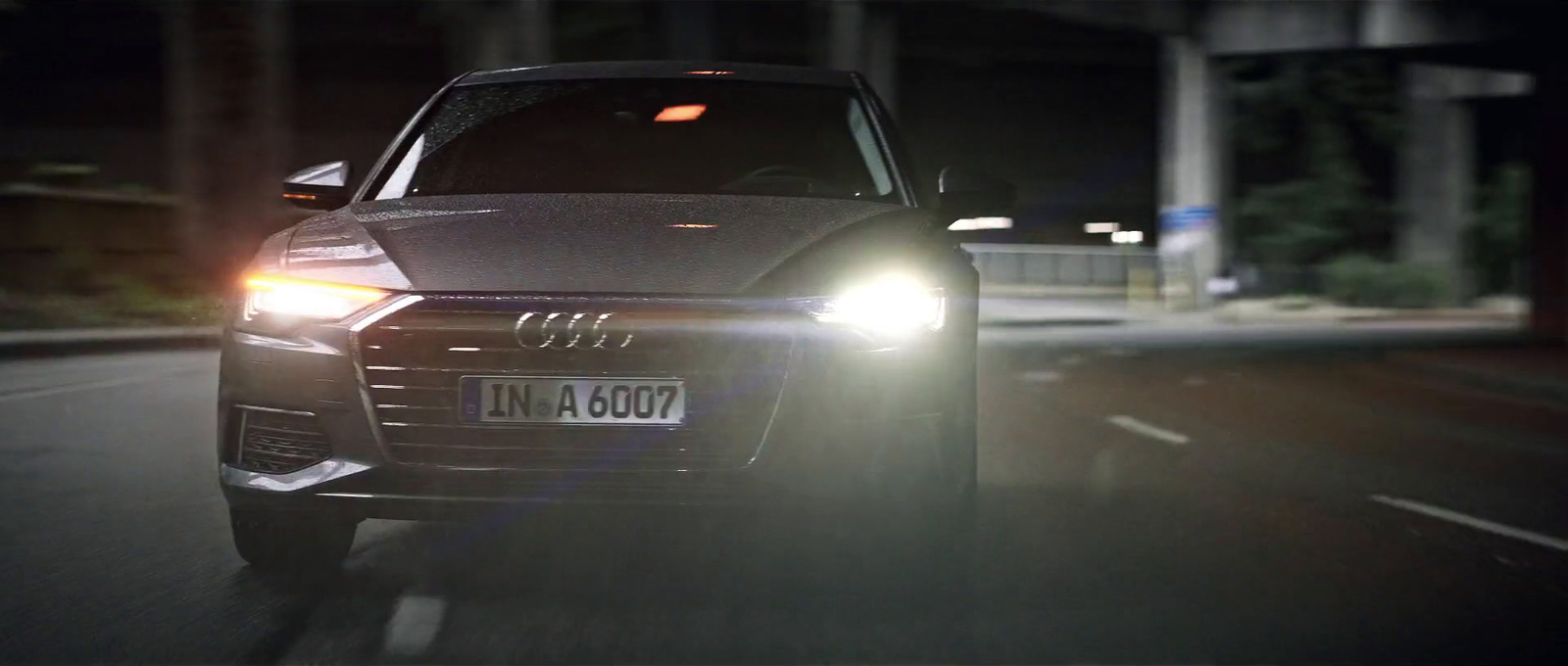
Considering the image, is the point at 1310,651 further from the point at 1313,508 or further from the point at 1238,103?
the point at 1238,103

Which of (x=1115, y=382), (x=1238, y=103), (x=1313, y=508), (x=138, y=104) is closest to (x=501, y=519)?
(x=1313, y=508)

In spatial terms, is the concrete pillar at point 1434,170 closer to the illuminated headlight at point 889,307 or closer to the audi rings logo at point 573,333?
the illuminated headlight at point 889,307

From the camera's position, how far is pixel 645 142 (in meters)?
5.75

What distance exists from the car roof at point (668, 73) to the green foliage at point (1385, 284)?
31.7 metres

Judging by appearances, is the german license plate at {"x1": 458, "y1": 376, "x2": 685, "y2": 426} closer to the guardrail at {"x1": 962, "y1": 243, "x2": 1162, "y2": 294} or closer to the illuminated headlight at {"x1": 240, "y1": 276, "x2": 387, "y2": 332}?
the illuminated headlight at {"x1": 240, "y1": 276, "x2": 387, "y2": 332}

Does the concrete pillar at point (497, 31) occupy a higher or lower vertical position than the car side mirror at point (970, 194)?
higher

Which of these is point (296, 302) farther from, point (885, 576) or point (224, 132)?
point (224, 132)

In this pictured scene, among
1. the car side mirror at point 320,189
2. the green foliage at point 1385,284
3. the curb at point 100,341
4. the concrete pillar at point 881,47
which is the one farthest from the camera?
the green foliage at point 1385,284

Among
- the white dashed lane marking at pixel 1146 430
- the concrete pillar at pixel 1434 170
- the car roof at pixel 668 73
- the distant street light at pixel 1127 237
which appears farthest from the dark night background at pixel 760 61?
the car roof at pixel 668 73

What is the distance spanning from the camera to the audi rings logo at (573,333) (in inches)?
168

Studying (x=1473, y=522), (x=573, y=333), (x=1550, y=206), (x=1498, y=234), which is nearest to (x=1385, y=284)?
(x=1498, y=234)

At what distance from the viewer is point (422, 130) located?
583 centimetres

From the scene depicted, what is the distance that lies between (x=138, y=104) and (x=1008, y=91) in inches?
853

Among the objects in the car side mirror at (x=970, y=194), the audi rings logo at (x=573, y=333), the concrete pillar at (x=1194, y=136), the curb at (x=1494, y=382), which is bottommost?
the curb at (x=1494, y=382)
